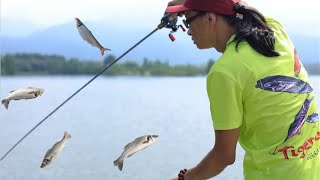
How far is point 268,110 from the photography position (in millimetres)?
2281

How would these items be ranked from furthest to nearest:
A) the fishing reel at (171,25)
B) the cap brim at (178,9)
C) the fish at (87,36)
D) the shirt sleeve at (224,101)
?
the fish at (87,36) < the fishing reel at (171,25) < the cap brim at (178,9) < the shirt sleeve at (224,101)

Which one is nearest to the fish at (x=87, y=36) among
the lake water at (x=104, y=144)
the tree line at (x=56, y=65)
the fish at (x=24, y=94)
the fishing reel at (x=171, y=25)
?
the fish at (x=24, y=94)

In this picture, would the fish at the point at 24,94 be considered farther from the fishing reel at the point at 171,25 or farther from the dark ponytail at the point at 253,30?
the dark ponytail at the point at 253,30

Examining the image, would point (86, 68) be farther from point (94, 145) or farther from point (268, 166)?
point (268, 166)

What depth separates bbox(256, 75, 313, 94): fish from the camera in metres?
2.25

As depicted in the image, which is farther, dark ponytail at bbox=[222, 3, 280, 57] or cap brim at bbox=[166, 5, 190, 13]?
cap brim at bbox=[166, 5, 190, 13]

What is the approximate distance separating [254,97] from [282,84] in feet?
0.38

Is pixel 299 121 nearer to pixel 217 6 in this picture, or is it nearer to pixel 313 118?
pixel 313 118

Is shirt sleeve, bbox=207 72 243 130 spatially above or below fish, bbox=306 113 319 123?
above

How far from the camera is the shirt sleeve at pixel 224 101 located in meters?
2.22

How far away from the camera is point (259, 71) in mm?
2234

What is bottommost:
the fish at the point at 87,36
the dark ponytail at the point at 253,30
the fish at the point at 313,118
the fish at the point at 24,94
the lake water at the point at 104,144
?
the lake water at the point at 104,144

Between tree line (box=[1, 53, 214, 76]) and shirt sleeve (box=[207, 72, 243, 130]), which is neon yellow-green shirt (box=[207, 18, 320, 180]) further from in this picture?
tree line (box=[1, 53, 214, 76])

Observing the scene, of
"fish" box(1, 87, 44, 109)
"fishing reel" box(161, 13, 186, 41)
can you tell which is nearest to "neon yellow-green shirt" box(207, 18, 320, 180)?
"fishing reel" box(161, 13, 186, 41)
